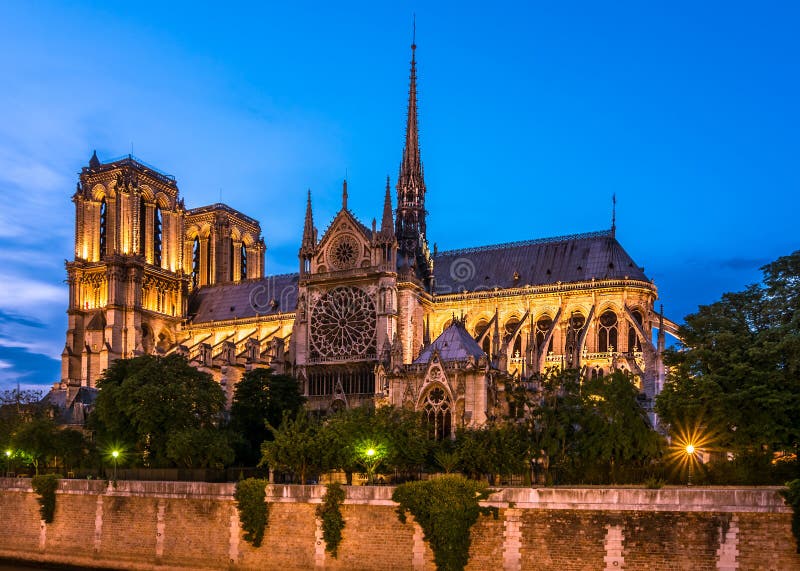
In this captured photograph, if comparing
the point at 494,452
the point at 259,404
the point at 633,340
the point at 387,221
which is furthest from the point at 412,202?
the point at 494,452

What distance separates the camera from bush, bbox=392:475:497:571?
30.1 meters

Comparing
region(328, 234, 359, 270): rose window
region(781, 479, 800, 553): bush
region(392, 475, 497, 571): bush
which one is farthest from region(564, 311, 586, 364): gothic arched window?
region(781, 479, 800, 553): bush

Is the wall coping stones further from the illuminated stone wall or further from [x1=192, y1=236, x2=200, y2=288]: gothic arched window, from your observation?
[x1=192, y1=236, x2=200, y2=288]: gothic arched window

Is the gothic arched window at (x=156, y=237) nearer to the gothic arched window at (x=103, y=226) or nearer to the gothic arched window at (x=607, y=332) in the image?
the gothic arched window at (x=103, y=226)

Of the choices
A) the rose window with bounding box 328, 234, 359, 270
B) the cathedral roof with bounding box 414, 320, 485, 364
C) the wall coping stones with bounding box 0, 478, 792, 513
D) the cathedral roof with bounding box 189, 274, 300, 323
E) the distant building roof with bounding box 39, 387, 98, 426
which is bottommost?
the wall coping stones with bounding box 0, 478, 792, 513

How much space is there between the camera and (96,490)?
40.1 metres

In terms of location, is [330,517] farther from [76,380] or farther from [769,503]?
[76,380]

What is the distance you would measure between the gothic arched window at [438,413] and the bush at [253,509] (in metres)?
A: 9.47

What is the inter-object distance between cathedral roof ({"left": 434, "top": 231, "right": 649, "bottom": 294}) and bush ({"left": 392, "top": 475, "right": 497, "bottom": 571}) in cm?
3388

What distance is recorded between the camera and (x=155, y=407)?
44.3 m

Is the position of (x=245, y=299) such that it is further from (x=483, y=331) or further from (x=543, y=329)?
(x=543, y=329)

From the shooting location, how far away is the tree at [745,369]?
30875mm

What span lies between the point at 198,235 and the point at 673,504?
7202 cm

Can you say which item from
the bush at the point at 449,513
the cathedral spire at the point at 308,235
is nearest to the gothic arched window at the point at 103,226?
the cathedral spire at the point at 308,235
